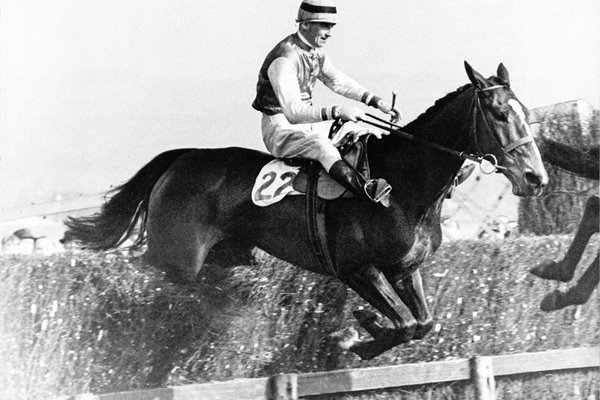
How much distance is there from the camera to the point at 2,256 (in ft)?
16.4

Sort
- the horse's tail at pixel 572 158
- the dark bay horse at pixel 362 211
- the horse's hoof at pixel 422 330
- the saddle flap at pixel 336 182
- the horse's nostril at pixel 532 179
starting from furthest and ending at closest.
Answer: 1. the horse's tail at pixel 572 158
2. the horse's hoof at pixel 422 330
3. the saddle flap at pixel 336 182
4. the dark bay horse at pixel 362 211
5. the horse's nostril at pixel 532 179

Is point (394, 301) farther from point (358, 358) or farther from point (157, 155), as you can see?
point (157, 155)

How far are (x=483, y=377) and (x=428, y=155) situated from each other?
1.18m

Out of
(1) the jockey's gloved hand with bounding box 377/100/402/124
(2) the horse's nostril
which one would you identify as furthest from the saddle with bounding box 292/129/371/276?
(2) the horse's nostril

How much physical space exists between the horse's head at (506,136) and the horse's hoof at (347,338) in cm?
102

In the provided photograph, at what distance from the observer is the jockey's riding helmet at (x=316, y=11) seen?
16.4 ft

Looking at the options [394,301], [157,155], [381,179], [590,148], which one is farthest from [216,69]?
[590,148]

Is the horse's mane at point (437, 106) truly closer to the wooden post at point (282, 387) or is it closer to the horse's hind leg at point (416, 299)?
the horse's hind leg at point (416, 299)

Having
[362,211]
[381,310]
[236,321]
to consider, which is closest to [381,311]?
[381,310]

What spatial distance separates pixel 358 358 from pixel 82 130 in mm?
1735

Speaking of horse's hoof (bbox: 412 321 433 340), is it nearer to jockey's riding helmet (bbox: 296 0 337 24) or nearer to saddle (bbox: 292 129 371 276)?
saddle (bbox: 292 129 371 276)

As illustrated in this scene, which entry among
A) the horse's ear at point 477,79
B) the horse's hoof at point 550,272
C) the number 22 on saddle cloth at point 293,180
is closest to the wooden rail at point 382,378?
the horse's hoof at point 550,272

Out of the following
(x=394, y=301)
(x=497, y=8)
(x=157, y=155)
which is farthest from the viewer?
(x=497, y=8)

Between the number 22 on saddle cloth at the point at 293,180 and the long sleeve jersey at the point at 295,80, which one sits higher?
the long sleeve jersey at the point at 295,80
